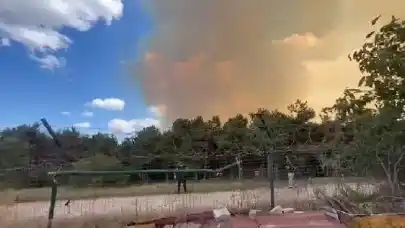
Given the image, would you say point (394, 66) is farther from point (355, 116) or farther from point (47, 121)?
point (47, 121)

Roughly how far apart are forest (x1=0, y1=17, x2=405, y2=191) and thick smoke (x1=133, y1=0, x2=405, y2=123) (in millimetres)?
855

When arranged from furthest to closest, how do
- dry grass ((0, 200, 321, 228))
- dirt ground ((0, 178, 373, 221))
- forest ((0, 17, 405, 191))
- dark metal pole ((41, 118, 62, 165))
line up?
1. dark metal pole ((41, 118, 62, 165))
2. forest ((0, 17, 405, 191))
3. dirt ground ((0, 178, 373, 221))
4. dry grass ((0, 200, 321, 228))

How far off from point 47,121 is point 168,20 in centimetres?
322

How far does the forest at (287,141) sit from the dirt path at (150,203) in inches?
31.1

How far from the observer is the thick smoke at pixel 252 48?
852 centimetres

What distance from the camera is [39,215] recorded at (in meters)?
5.73

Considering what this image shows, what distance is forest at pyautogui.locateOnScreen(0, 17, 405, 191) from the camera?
6562mm

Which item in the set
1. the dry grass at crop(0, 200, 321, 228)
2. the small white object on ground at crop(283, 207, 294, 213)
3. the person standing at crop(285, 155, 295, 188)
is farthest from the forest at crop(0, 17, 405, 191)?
the dry grass at crop(0, 200, 321, 228)

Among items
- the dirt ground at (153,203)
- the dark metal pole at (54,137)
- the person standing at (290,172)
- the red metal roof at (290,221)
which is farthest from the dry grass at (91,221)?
the person standing at (290,172)

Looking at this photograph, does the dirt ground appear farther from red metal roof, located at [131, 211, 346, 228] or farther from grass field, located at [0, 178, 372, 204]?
red metal roof, located at [131, 211, 346, 228]

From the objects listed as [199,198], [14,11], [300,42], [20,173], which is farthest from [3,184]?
[300,42]

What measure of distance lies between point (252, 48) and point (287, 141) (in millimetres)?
2575

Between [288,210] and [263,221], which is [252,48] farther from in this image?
[263,221]

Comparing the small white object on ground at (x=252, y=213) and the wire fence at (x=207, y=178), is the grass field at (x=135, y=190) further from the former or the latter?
the small white object on ground at (x=252, y=213)
